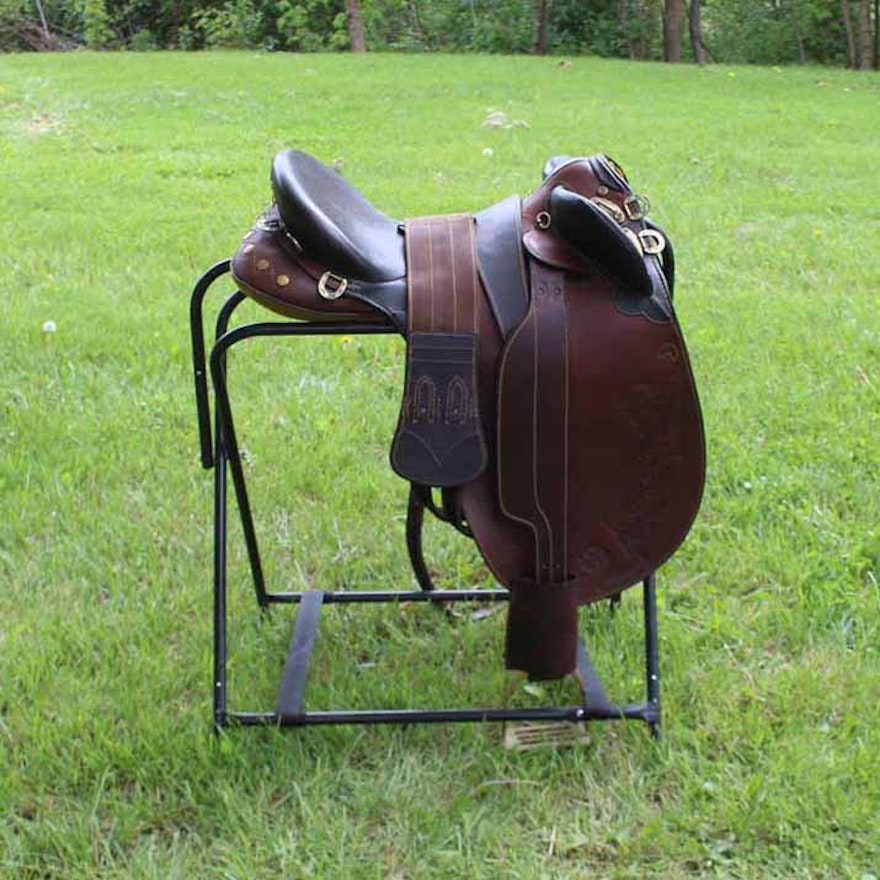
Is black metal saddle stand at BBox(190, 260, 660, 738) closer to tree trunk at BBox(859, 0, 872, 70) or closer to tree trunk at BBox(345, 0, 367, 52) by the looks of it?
tree trunk at BBox(345, 0, 367, 52)

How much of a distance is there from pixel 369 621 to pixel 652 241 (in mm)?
966

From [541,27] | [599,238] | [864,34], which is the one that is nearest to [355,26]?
[541,27]

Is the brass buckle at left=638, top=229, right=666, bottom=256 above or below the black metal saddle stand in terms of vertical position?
above

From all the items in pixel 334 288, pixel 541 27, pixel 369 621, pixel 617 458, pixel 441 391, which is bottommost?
pixel 541 27

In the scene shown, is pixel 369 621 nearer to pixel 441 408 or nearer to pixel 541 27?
pixel 441 408

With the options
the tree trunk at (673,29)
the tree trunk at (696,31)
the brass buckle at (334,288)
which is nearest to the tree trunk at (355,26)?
the tree trunk at (673,29)

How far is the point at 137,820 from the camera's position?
168 cm

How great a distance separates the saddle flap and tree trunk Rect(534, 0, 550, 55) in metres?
16.4

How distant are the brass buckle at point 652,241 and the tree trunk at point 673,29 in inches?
611

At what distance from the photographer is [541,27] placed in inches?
661

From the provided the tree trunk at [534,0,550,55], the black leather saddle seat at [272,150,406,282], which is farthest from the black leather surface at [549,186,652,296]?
the tree trunk at [534,0,550,55]

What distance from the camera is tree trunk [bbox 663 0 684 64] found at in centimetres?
1614

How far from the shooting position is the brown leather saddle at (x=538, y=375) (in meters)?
1.69

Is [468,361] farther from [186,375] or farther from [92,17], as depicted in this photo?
[92,17]
